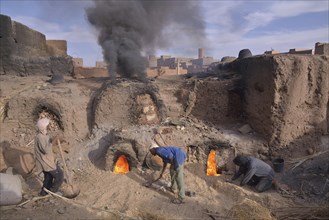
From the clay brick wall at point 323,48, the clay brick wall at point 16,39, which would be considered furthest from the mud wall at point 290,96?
the clay brick wall at point 16,39

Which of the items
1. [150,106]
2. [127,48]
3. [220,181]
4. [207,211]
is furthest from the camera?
[127,48]

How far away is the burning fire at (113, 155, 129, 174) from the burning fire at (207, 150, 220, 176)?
203 cm

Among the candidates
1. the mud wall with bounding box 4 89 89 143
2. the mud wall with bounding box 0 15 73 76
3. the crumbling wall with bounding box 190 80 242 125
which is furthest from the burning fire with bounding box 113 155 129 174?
the mud wall with bounding box 0 15 73 76

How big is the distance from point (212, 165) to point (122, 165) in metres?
2.26

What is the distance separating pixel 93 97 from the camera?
27.9 feet

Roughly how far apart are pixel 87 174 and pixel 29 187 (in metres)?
1.32

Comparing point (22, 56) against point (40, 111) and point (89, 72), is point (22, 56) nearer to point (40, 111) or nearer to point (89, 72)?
point (40, 111)

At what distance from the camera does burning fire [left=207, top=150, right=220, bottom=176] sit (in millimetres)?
7206

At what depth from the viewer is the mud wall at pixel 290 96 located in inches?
286

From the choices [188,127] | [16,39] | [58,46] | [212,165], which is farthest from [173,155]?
[58,46]

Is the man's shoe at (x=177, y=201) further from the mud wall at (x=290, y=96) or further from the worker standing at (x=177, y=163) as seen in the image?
the mud wall at (x=290, y=96)

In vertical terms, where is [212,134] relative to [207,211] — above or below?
above

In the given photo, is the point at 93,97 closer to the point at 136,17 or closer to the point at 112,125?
the point at 112,125

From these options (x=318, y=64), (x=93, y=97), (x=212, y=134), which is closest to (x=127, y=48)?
(x=93, y=97)
